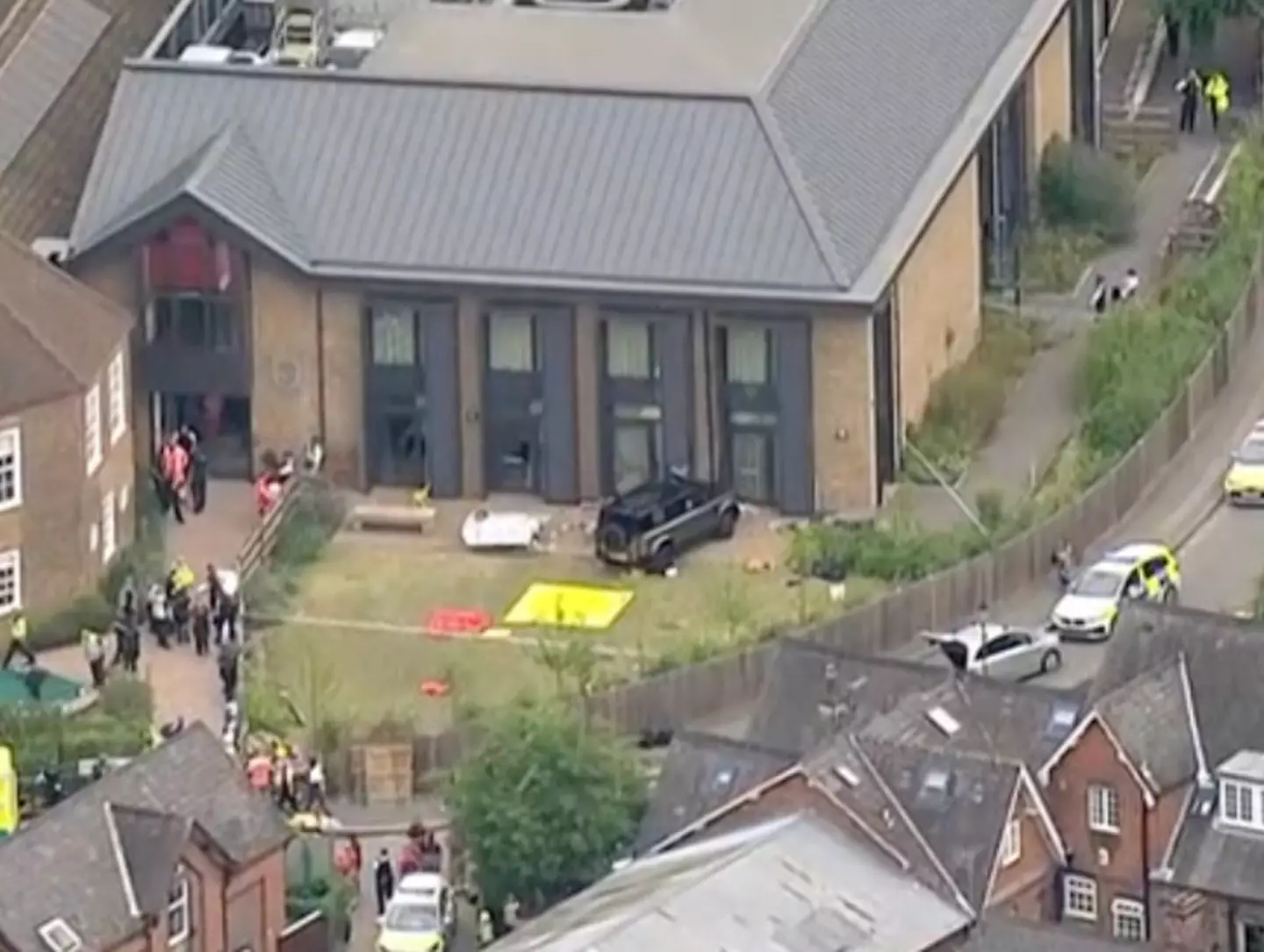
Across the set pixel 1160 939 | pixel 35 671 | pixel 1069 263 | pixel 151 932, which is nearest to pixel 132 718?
pixel 35 671

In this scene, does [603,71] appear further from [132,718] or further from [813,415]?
[132,718]

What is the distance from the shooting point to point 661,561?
159125 mm

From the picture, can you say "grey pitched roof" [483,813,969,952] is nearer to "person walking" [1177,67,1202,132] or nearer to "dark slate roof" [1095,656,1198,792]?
"dark slate roof" [1095,656,1198,792]

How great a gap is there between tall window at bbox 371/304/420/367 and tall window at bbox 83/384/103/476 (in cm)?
836

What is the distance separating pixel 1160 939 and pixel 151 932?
18.9m

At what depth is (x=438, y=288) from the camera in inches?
6398

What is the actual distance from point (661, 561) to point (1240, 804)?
26.5 metres

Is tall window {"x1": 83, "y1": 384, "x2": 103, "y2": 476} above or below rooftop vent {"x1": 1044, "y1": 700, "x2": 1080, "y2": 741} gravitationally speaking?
above

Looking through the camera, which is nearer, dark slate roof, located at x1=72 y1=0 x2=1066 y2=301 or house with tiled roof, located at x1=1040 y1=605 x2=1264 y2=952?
house with tiled roof, located at x1=1040 y1=605 x2=1264 y2=952

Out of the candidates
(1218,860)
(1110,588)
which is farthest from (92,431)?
(1218,860)

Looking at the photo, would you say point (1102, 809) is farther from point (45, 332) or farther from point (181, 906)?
point (45, 332)

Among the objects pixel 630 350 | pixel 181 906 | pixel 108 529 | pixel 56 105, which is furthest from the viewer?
pixel 56 105

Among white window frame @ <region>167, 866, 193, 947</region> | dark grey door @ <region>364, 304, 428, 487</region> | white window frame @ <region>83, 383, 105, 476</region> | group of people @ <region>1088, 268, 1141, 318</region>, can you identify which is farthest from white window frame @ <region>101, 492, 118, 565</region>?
group of people @ <region>1088, 268, 1141, 318</region>

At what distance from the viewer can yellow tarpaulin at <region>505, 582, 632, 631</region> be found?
15600 centimetres
